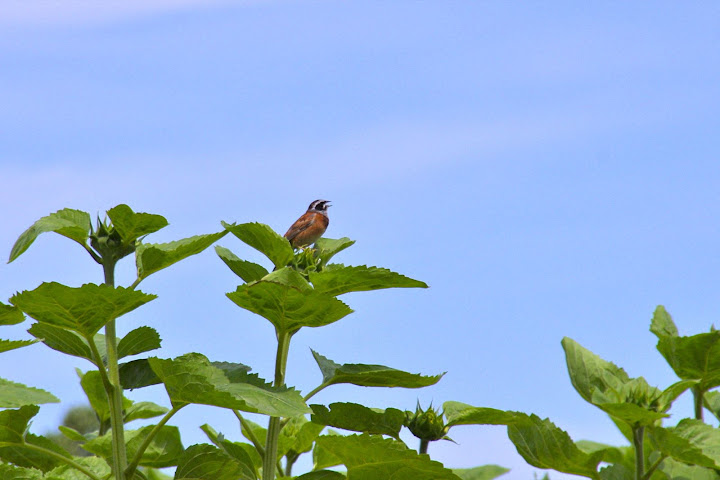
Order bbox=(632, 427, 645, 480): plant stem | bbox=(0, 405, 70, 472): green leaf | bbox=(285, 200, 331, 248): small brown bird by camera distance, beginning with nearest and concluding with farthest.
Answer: bbox=(0, 405, 70, 472): green leaf, bbox=(632, 427, 645, 480): plant stem, bbox=(285, 200, 331, 248): small brown bird

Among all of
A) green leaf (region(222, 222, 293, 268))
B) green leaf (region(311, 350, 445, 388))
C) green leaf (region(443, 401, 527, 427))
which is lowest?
green leaf (region(443, 401, 527, 427))

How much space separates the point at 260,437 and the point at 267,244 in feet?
5.39

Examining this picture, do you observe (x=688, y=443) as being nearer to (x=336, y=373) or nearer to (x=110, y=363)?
(x=336, y=373)

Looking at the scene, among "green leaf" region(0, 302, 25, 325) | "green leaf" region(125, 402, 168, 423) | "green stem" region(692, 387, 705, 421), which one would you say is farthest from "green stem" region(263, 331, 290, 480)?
"green stem" region(692, 387, 705, 421)

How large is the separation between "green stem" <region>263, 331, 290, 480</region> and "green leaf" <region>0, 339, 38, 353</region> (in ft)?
4.21

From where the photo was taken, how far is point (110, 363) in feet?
14.3

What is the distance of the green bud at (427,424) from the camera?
15.1 ft

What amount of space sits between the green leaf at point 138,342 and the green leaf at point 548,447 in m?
2.13

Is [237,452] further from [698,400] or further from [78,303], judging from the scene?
[698,400]

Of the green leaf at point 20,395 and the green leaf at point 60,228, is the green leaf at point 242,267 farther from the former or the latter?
the green leaf at point 20,395

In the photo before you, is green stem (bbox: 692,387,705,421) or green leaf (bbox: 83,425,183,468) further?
green stem (bbox: 692,387,705,421)

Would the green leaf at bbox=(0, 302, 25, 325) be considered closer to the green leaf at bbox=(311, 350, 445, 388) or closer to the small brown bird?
the green leaf at bbox=(311, 350, 445, 388)

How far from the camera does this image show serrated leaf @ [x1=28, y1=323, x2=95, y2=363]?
4.29m

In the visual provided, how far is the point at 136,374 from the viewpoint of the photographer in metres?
4.56
